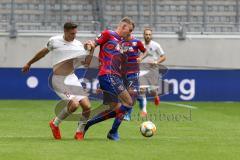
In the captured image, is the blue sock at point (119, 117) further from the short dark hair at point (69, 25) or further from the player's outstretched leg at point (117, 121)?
the short dark hair at point (69, 25)

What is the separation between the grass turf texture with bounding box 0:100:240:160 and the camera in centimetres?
1043

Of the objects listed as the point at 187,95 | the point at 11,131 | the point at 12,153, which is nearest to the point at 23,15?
the point at 187,95

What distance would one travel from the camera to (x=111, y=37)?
41.5 feet

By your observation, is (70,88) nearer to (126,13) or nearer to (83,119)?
(83,119)

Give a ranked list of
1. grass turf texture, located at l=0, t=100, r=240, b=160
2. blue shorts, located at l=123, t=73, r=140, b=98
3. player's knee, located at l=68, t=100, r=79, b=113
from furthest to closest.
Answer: blue shorts, located at l=123, t=73, r=140, b=98 < player's knee, located at l=68, t=100, r=79, b=113 < grass turf texture, located at l=0, t=100, r=240, b=160

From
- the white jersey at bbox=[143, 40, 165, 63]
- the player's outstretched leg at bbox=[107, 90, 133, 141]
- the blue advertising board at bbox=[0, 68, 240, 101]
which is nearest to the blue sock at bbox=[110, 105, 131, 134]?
the player's outstretched leg at bbox=[107, 90, 133, 141]

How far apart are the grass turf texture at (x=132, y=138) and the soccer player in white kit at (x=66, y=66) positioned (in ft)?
1.14

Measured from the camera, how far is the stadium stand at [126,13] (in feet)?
91.9

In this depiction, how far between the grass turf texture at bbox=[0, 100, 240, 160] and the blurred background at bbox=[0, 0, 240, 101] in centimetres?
331

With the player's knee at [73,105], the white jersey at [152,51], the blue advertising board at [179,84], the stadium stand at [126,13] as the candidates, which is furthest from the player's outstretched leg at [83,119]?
the stadium stand at [126,13]

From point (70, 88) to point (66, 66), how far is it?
1.31 feet

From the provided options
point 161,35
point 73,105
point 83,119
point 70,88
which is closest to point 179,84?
point 161,35

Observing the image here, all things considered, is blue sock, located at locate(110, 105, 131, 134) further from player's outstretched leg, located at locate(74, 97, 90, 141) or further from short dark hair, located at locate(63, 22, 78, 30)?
short dark hair, located at locate(63, 22, 78, 30)

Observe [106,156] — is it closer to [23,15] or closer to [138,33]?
[138,33]
